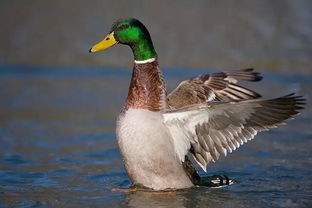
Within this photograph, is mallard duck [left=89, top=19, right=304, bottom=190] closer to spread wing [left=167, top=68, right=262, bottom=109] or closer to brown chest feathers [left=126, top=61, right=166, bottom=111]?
brown chest feathers [left=126, top=61, right=166, bottom=111]

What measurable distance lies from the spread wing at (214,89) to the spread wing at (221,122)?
577 millimetres

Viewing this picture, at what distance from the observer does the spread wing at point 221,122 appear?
260 inches

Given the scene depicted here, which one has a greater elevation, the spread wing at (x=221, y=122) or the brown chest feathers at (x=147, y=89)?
the brown chest feathers at (x=147, y=89)

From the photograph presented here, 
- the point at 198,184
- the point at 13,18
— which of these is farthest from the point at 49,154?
the point at 13,18

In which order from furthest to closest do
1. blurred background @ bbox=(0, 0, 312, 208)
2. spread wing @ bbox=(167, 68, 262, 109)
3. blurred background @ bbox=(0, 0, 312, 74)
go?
1. blurred background @ bbox=(0, 0, 312, 74)
2. spread wing @ bbox=(167, 68, 262, 109)
3. blurred background @ bbox=(0, 0, 312, 208)

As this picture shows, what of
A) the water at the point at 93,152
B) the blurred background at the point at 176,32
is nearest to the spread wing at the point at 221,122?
the water at the point at 93,152

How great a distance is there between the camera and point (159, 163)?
688 centimetres

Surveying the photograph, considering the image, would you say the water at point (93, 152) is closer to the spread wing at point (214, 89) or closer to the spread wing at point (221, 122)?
the spread wing at point (221, 122)

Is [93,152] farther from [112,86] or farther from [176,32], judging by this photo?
[176,32]

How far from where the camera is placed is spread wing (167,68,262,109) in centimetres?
752

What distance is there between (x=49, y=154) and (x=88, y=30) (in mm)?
6292

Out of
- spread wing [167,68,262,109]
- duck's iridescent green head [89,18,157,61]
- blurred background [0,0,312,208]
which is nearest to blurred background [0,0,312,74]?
blurred background [0,0,312,208]

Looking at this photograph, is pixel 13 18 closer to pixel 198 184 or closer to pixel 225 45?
pixel 225 45

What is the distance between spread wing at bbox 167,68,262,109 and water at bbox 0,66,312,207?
83 cm
